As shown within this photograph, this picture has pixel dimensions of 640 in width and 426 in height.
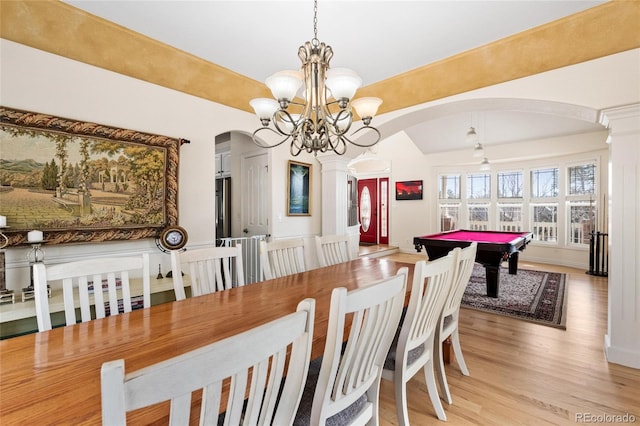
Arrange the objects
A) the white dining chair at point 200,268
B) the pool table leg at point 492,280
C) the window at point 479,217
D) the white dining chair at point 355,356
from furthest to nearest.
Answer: the window at point 479,217, the pool table leg at point 492,280, the white dining chair at point 200,268, the white dining chair at point 355,356

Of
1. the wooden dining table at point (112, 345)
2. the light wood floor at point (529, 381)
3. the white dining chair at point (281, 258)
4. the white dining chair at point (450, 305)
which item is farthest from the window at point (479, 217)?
the wooden dining table at point (112, 345)

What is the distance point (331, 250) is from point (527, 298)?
289 cm

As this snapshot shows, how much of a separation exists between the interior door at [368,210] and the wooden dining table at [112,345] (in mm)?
6945

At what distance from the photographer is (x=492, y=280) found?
12.2 feet

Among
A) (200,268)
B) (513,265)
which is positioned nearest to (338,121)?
(200,268)

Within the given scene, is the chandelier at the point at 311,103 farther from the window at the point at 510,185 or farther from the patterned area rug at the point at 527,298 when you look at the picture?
the window at the point at 510,185

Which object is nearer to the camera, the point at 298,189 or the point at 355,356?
the point at 355,356

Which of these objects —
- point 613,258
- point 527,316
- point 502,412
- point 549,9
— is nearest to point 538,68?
point 549,9

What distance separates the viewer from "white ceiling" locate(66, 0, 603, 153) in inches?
85.4

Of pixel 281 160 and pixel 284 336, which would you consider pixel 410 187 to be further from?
pixel 284 336

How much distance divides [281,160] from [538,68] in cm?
285

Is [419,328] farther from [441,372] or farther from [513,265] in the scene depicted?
[513,265]

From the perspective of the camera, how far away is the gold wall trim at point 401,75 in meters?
2.16

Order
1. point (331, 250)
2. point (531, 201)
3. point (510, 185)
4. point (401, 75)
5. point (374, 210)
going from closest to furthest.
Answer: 1. point (331, 250)
2. point (401, 75)
3. point (531, 201)
4. point (510, 185)
5. point (374, 210)
